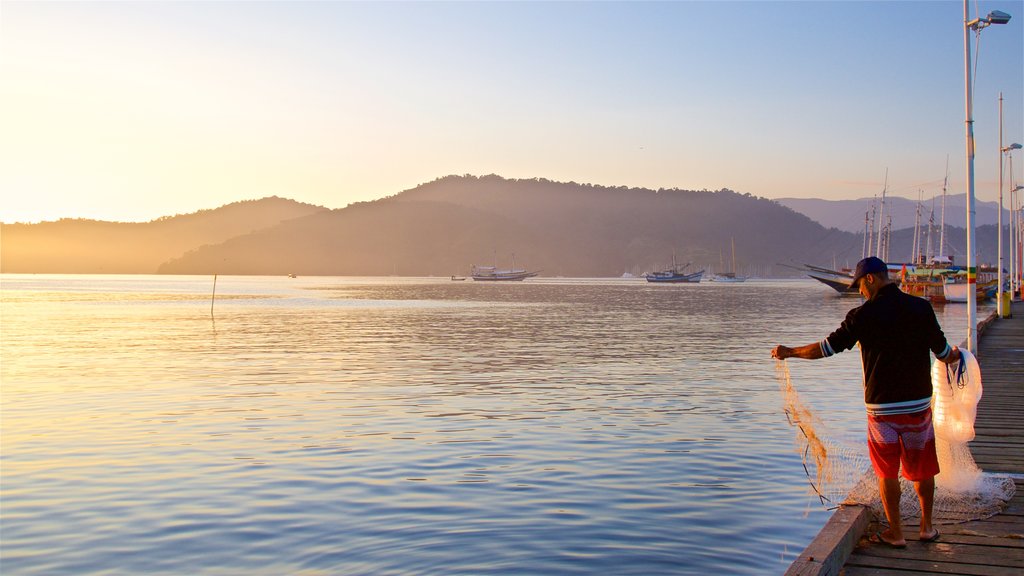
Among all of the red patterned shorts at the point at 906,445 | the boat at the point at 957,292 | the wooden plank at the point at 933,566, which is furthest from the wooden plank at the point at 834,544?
the boat at the point at 957,292

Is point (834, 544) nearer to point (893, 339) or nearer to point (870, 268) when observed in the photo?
point (893, 339)

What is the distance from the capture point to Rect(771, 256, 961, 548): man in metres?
7.00

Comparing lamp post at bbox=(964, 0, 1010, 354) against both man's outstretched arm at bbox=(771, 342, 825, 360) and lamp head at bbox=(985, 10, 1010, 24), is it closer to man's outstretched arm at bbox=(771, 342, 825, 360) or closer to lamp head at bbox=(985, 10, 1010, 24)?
lamp head at bbox=(985, 10, 1010, 24)

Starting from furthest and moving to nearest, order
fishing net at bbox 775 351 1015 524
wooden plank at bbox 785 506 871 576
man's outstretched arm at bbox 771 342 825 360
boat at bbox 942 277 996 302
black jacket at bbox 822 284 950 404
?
boat at bbox 942 277 996 302 < fishing net at bbox 775 351 1015 524 < man's outstretched arm at bbox 771 342 825 360 < black jacket at bbox 822 284 950 404 < wooden plank at bbox 785 506 871 576

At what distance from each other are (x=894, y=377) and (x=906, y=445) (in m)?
0.57

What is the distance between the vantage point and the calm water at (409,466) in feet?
30.5

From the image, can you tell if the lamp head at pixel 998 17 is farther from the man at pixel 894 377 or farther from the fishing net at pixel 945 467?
the man at pixel 894 377

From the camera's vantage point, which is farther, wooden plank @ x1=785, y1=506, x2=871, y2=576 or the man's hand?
the man's hand

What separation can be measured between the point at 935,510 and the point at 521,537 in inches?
155

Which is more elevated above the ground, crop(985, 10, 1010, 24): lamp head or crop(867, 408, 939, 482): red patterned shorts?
crop(985, 10, 1010, 24): lamp head

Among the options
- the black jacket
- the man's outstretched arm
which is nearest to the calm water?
the man's outstretched arm

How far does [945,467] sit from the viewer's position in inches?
337

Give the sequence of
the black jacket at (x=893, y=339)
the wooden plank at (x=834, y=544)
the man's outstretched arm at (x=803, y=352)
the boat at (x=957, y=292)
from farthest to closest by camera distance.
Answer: the boat at (x=957, y=292) → the man's outstretched arm at (x=803, y=352) → the black jacket at (x=893, y=339) → the wooden plank at (x=834, y=544)

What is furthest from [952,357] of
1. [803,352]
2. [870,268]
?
[803,352]
